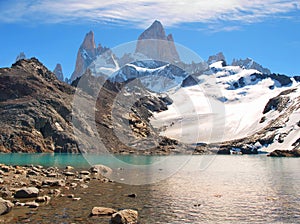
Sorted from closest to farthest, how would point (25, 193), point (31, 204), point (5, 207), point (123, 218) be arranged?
point (123, 218) → point (5, 207) → point (31, 204) → point (25, 193)

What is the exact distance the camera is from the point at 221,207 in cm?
3059

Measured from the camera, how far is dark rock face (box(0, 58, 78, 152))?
146750 millimetres

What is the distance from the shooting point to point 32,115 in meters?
A: 157

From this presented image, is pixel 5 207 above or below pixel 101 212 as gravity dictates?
above

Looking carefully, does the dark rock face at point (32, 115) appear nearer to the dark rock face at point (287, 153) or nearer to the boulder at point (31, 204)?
the dark rock face at point (287, 153)

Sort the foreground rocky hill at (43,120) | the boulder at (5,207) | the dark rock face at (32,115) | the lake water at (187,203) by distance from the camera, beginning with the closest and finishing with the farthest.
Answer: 1. the boulder at (5,207)
2. the lake water at (187,203)
3. the dark rock face at (32,115)
4. the foreground rocky hill at (43,120)

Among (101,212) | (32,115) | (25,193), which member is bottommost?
(101,212)

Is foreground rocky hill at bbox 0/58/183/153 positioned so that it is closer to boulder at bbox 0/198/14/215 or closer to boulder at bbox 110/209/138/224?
boulder at bbox 0/198/14/215

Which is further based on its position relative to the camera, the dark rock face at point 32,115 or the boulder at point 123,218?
the dark rock face at point 32,115

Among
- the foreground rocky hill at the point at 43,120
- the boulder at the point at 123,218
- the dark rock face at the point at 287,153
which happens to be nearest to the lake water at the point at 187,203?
the boulder at the point at 123,218

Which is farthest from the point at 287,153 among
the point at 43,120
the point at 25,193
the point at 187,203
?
the point at 25,193

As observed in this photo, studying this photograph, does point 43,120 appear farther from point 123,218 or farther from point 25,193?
point 123,218

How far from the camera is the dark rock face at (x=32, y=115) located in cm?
14675

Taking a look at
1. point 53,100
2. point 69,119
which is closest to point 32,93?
point 53,100
